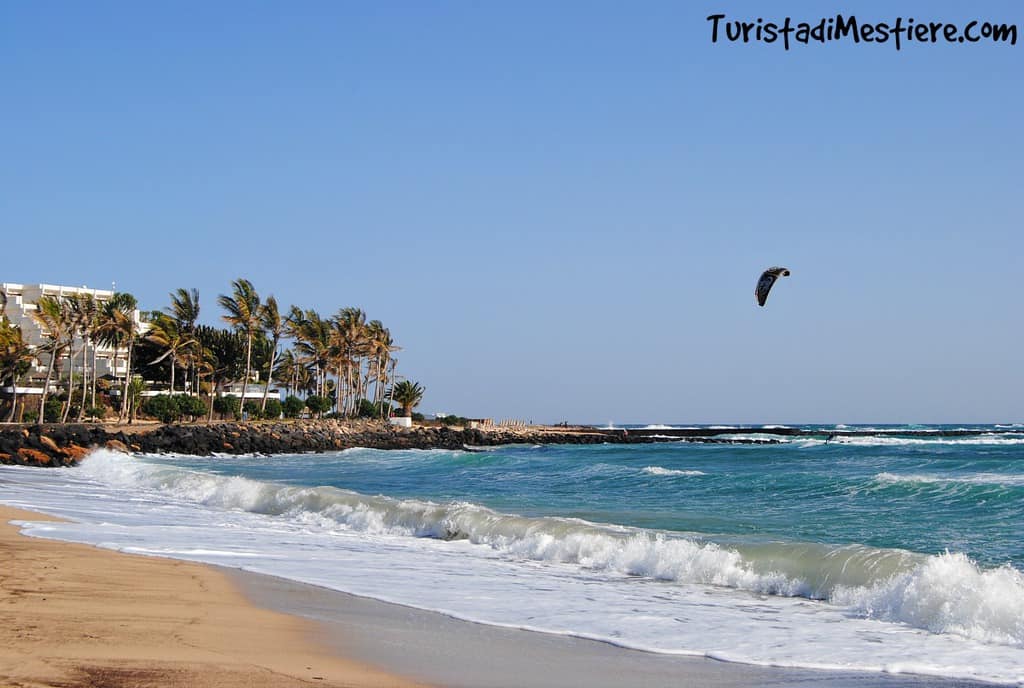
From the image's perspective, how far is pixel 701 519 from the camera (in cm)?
1620

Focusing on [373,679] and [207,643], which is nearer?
[373,679]

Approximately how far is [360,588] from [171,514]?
8317 millimetres

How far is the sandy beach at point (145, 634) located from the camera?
5051 mm

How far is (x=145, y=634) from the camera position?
616 centimetres

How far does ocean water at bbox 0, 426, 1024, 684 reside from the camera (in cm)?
761

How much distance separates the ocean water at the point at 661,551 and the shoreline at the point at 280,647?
48 cm

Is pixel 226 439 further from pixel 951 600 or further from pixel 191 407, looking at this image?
pixel 951 600

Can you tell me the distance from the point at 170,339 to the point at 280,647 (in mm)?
59070

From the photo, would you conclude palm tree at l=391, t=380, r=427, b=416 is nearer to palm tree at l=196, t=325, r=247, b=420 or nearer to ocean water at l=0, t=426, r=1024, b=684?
palm tree at l=196, t=325, r=247, b=420

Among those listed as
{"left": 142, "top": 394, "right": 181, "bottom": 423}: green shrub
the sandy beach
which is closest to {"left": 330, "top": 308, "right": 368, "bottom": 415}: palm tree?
{"left": 142, "top": 394, "right": 181, "bottom": 423}: green shrub

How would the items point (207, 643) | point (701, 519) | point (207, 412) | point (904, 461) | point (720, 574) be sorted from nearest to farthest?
point (207, 643) → point (720, 574) → point (701, 519) → point (904, 461) → point (207, 412)

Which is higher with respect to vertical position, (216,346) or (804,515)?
(216,346)

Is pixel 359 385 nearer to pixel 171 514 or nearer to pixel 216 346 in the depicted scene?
pixel 216 346

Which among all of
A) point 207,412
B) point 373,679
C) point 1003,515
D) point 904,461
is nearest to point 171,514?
point 373,679
